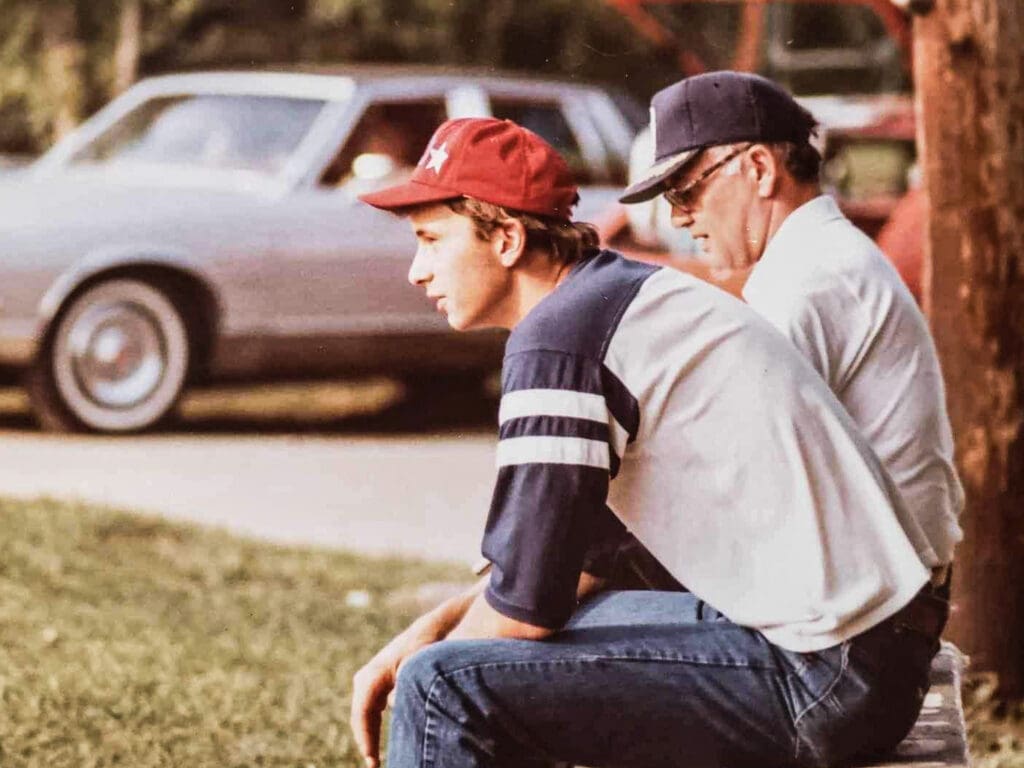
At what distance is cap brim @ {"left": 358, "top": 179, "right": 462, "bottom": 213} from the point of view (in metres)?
2.89

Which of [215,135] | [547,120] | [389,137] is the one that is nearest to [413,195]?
[389,137]

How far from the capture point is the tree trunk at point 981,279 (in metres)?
4.89

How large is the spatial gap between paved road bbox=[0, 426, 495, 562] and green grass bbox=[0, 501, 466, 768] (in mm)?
521

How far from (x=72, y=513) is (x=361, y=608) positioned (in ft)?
4.28

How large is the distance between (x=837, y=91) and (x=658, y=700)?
1474 cm

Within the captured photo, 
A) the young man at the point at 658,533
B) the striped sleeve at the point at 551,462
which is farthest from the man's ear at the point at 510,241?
the striped sleeve at the point at 551,462

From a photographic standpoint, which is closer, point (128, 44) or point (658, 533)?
point (658, 533)

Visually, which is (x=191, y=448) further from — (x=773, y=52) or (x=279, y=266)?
(x=773, y=52)

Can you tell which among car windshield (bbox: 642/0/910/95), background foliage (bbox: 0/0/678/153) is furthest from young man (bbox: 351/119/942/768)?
background foliage (bbox: 0/0/678/153)

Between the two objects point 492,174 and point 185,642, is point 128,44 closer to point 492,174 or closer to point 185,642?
point 185,642

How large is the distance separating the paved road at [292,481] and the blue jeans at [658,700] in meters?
4.39

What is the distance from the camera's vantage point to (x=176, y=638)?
18.2 ft

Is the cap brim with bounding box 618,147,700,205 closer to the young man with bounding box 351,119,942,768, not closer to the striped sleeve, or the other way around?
the young man with bounding box 351,119,942,768

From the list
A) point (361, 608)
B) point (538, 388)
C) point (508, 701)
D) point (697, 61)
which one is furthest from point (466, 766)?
point (697, 61)
